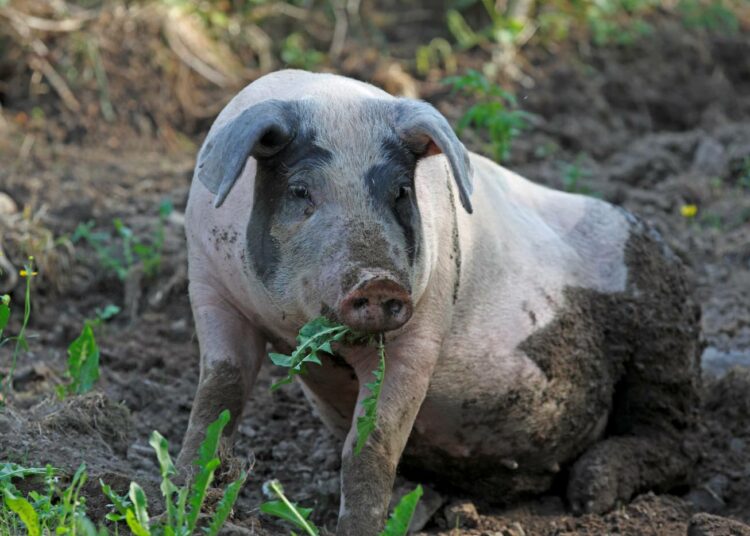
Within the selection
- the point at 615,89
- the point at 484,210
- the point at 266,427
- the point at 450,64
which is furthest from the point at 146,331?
the point at 615,89

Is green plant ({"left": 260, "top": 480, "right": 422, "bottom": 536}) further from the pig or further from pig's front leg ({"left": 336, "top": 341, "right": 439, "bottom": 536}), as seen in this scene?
pig's front leg ({"left": 336, "top": 341, "right": 439, "bottom": 536})

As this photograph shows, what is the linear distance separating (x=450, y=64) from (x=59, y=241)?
3616mm

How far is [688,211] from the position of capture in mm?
7297

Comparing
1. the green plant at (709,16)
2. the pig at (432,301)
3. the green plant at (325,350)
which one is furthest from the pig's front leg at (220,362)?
the green plant at (709,16)

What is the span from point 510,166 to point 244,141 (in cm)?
424

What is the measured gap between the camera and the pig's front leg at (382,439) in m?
4.02

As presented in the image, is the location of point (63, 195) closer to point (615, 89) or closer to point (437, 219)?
point (437, 219)

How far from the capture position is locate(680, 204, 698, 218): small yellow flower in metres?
7.29

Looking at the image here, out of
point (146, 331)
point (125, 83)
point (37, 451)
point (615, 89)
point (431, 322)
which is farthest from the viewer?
point (615, 89)

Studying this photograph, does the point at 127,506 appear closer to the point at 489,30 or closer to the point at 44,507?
the point at 44,507

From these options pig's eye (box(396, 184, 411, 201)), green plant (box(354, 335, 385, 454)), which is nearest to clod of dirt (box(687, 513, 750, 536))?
green plant (box(354, 335, 385, 454))

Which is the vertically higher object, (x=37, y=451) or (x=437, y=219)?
(x=437, y=219)

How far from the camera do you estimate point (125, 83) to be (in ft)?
27.2

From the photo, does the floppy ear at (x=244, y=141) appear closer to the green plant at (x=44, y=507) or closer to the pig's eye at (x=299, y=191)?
the pig's eye at (x=299, y=191)
